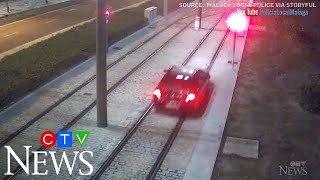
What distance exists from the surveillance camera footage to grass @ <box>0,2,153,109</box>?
0.06m

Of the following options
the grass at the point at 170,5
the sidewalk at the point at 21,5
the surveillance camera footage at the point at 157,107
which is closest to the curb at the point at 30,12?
the sidewalk at the point at 21,5

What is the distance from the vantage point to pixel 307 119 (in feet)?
51.8

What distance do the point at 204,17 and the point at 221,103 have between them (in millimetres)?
22851

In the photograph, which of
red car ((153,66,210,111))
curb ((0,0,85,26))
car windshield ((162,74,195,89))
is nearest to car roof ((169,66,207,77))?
red car ((153,66,210,111))

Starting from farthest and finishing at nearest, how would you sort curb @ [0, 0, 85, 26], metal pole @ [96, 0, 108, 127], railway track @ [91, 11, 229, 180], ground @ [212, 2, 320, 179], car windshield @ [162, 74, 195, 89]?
curb @ [0, 0, 85, 26] < car windshield @ [162, 74, 195, 89] < metal pole @ [96, 0, 108, 127] < ground @ [212, 2, 320, 179] < railway track @ [91, 11, 229, 180]

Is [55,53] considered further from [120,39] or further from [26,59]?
[120,39]

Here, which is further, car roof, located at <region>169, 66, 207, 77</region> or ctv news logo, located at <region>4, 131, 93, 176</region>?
car roof, located at <region>169, 66, 207, 77</region>

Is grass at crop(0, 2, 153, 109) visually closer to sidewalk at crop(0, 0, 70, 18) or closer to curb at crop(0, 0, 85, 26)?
curb at crop(0, 0, 85, 26)

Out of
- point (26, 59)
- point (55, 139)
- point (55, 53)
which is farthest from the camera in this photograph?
point (55, 53)

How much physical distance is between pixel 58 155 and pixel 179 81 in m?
5.78

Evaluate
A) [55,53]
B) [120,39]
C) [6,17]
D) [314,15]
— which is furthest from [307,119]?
[6,17]

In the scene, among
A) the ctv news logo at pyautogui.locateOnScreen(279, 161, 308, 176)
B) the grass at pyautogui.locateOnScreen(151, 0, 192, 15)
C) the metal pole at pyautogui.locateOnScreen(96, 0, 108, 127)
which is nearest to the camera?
the ctv news logo at pyautogui.locateOnScreen(279, 161, 308, 176)

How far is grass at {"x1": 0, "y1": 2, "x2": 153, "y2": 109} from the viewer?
1788cm

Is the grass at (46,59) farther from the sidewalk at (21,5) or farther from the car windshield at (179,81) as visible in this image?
the sidewalk at (21,5)
